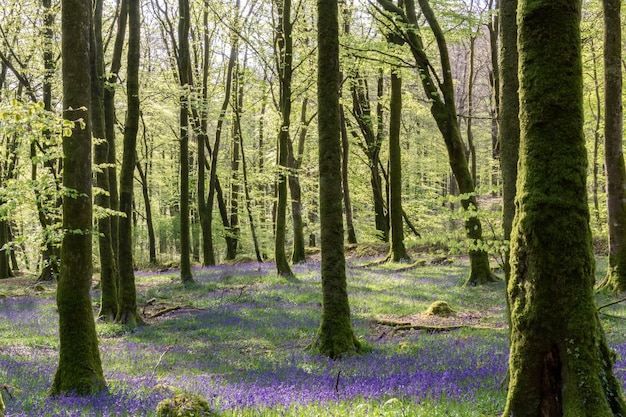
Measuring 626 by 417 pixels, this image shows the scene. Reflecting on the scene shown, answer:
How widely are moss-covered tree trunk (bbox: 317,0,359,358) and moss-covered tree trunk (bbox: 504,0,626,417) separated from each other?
16.3 ft

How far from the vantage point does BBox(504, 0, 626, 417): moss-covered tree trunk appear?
3.77 metres

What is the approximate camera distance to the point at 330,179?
902 centimetres

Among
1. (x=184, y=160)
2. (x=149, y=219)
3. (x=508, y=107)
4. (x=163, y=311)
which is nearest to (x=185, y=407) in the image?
(x=508, y=107)

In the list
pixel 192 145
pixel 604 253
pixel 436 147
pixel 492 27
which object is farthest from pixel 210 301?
pixel 436 147

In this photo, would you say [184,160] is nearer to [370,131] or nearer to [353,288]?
[353,288]

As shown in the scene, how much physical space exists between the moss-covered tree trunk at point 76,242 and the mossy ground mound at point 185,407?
2.05m

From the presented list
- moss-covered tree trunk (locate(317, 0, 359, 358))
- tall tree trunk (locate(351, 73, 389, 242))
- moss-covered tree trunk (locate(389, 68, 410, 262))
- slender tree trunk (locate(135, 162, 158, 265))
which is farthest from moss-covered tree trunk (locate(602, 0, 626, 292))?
slender tree trunk (locate(135, 162, 158, 265))

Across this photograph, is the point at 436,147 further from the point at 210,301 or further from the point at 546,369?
the point at 546,369

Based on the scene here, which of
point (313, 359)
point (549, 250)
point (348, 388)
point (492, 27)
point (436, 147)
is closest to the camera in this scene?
point (549, 250)

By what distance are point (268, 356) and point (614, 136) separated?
32.2ft

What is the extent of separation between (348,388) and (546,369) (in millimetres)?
2577

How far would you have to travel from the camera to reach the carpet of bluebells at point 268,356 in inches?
217

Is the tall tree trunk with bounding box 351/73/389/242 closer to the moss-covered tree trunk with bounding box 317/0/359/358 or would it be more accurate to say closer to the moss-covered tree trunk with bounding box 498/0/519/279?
the moss-covered tree trunk with bounding box 317/0/359/358

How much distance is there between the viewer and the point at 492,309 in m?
12.8
